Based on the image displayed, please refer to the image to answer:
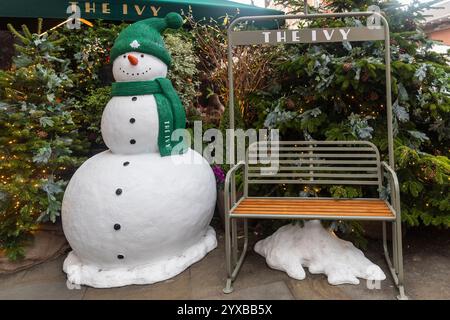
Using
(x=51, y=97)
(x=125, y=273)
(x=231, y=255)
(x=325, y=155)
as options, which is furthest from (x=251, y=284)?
(x=51, y=97)

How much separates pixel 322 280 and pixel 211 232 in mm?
1152

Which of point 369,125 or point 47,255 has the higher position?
point 369,125

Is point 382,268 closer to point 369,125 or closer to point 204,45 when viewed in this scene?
point 369,125

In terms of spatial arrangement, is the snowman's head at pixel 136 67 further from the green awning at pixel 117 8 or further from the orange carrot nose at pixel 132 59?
the green awning at pixel 117 8

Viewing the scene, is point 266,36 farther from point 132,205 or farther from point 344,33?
point 132,205

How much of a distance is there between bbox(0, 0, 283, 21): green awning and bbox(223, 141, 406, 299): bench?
97.7 inches

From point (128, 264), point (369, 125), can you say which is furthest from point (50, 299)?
point (369, 125)

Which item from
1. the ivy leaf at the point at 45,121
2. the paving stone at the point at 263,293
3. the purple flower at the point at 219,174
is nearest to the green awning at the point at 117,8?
the ivy leaf at the point at 45,121

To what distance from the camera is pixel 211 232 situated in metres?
3.35

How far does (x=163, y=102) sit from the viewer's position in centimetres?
284

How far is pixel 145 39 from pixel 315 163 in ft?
5.79

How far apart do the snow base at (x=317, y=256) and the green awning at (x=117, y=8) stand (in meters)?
3.22

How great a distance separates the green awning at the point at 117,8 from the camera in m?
4.10

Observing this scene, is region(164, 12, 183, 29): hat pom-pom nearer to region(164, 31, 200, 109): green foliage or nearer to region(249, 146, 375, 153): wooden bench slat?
region(164, 31, 200, 109): green foliage
